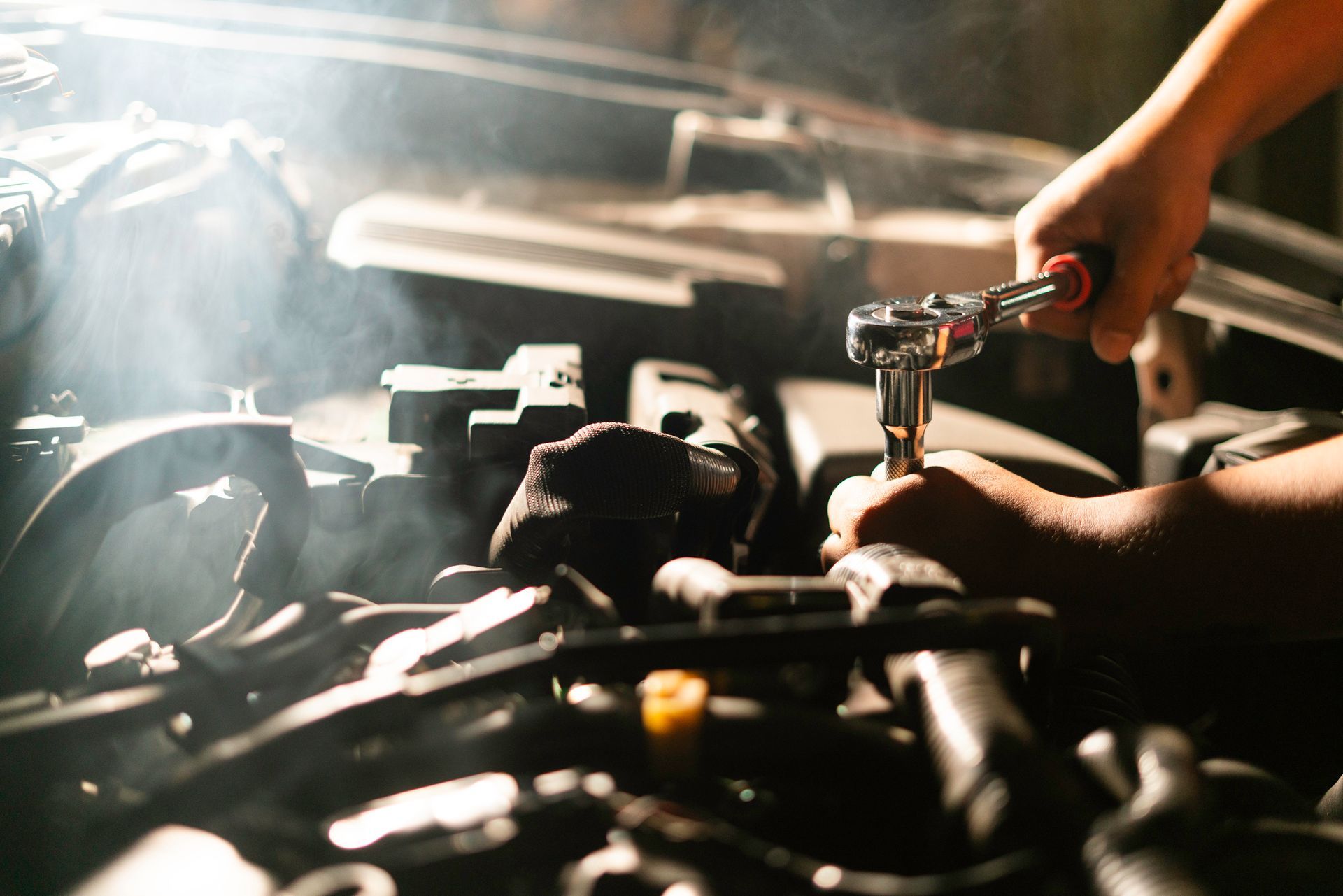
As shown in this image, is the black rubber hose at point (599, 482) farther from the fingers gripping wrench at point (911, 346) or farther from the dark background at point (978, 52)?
the dark background at point (978, 52)

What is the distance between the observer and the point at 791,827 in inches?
20.0

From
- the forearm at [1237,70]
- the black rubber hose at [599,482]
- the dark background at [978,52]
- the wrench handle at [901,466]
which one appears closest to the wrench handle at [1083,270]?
the forearm at [1237,70]

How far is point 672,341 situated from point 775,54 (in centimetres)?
440

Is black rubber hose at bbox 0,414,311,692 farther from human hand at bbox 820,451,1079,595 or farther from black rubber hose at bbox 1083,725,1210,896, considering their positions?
black rubber hose at bbox 1083,725,1210,896

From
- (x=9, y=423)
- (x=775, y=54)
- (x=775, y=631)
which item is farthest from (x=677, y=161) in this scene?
(x=775, y=54)

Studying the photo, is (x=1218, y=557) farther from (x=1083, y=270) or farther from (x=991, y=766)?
(x=1083, y=270)

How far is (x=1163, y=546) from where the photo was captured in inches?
23.6

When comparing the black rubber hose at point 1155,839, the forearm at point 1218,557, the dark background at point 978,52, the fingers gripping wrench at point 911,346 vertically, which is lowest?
the black rubber hose at point 1155,839

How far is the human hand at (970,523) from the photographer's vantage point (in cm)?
62

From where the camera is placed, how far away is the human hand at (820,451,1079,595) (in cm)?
62

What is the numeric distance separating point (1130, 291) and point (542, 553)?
65 cm

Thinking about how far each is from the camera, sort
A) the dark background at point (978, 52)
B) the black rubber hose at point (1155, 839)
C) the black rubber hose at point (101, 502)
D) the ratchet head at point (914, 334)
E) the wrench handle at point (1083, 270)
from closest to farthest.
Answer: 1. the black rubber hose at point (1155, 839)
2. the black rubber hose at point (101, 502)
3. the ratchet head at point (914, 334)
4. the wrench handle at point (1083, 270)
5. the dark background at point (978, 52)

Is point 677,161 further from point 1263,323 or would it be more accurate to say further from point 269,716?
point 269,716

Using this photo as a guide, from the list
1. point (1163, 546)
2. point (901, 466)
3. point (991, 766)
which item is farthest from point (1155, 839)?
point (901, 466)
